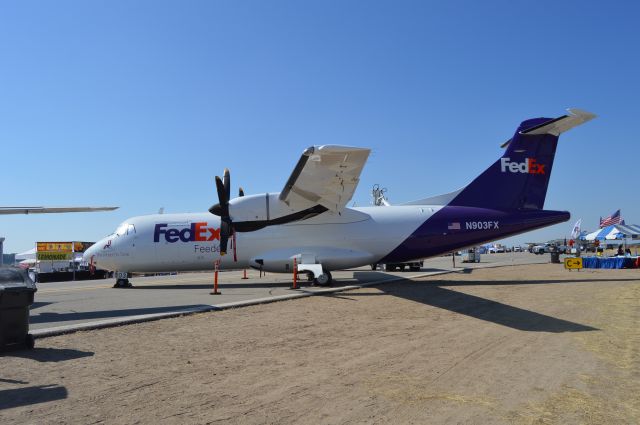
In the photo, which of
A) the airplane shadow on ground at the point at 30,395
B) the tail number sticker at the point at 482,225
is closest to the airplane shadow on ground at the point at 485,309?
the tail number sticker at the point at 482,225

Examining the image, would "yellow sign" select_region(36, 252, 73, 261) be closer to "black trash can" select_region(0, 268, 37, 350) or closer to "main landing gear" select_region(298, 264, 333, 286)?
"main landing gear" select_region(298, 264, 333, 286)

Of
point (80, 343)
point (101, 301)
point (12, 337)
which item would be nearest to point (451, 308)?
point (80, 343)

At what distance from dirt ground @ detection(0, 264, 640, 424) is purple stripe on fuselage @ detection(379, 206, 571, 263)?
8.27m

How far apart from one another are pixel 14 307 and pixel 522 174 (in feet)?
58.8

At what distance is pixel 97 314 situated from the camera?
33.3 feet

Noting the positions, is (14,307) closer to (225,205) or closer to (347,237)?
(225,205)

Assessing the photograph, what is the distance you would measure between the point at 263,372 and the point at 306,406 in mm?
1297

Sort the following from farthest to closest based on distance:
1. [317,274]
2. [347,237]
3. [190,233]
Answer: [190,233], [347,237], [317,274]

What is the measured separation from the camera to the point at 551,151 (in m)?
18.2

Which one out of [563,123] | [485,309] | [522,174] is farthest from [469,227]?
[485,309]

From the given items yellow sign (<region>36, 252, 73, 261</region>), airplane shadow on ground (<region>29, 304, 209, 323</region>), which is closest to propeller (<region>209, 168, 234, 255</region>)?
airplane shadow on ground (<region>29, 304, 209, 323</region>)

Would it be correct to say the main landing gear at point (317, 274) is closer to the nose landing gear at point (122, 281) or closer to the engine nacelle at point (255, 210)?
the engine nacelle at point (255, 210)

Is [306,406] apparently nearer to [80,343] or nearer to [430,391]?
[430,391]

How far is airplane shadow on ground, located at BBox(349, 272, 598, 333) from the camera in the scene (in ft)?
26.5
